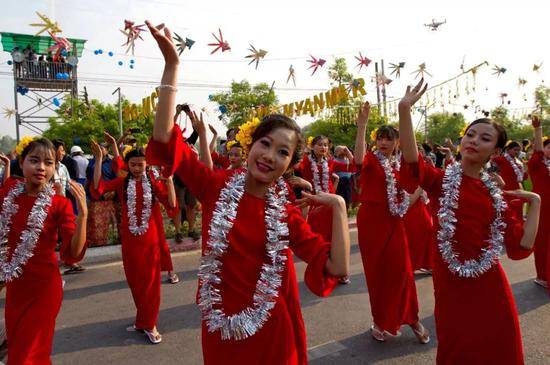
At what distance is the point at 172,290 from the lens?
632cm

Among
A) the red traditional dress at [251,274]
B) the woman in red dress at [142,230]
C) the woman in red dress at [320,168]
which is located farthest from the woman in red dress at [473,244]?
the woman in red dress at [320,168]

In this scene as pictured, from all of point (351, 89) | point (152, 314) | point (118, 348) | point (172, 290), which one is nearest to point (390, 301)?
point (152, 314)

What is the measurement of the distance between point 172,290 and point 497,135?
4.66 meters

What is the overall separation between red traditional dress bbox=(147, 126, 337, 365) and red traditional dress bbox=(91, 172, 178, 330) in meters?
2.57

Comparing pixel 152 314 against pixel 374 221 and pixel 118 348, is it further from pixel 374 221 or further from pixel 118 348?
pixel 374 221

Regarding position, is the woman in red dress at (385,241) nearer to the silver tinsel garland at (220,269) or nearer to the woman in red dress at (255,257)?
the woman in red dress at (255,257)

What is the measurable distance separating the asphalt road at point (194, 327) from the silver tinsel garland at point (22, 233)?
125 centimetres

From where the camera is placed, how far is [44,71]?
81.6 feet

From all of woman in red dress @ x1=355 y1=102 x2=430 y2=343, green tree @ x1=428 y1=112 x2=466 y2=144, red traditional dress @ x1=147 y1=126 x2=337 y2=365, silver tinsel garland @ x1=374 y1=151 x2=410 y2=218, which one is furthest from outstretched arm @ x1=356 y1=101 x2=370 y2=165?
green tree @ x1=428 y1=112 x2=466 y2=144

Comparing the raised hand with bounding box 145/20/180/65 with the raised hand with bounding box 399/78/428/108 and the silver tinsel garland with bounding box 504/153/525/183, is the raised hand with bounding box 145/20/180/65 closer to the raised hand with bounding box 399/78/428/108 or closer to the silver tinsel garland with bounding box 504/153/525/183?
the raised hand with bounding box 399/78/428/108

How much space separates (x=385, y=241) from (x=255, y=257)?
256cm

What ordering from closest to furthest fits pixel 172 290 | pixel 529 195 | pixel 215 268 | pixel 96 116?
pixel 215 268 → pixel 529 195 → pixel 172 290 → pixel 96 116

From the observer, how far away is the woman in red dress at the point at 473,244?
2.95m

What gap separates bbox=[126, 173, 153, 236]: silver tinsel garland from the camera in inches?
194
